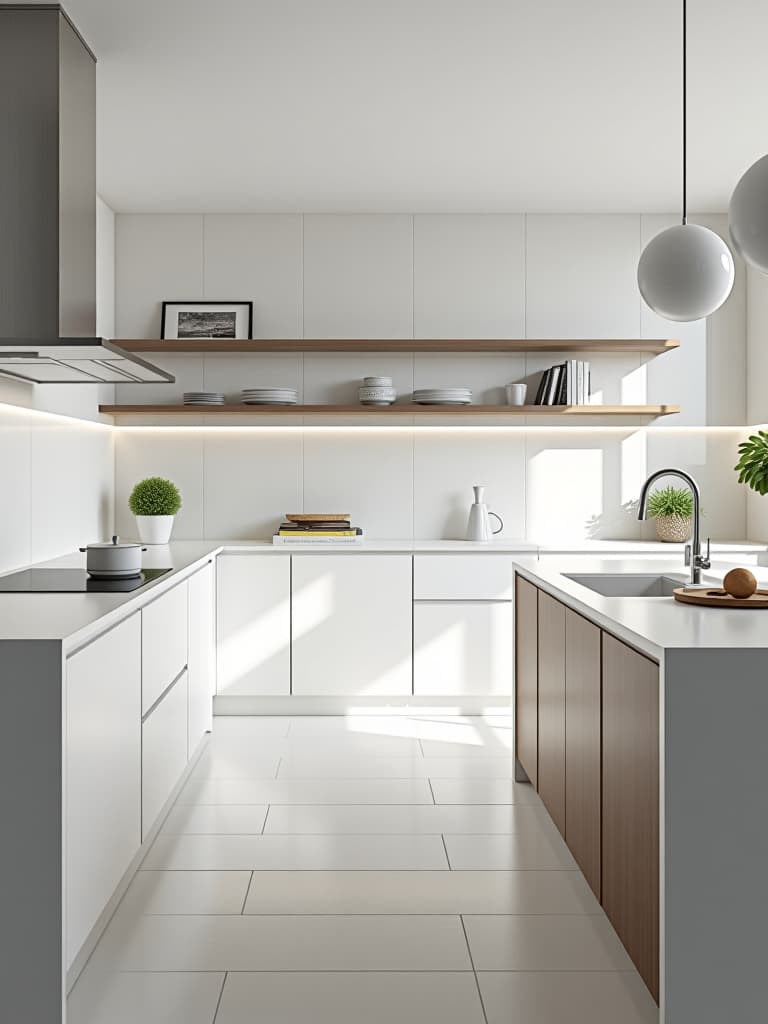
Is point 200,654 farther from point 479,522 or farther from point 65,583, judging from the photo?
point 479,522

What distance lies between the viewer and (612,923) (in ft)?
7.45

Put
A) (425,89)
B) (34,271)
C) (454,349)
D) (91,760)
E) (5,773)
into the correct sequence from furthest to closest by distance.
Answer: (454,349)
(425,89)
(34,271)
(91,760)
(5,773)

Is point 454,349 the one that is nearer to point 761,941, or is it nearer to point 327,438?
point 327,438

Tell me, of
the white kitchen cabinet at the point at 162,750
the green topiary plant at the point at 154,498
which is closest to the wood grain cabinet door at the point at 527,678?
the white kitchen cabinet at the point at 162,750

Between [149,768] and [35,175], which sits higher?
[35,175]

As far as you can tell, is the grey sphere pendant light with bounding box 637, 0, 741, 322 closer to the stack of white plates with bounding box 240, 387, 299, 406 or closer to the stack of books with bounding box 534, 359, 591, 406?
the stack of books with bounding box 534, 359, 591, 406

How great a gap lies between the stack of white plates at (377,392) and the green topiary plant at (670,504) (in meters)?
1.58

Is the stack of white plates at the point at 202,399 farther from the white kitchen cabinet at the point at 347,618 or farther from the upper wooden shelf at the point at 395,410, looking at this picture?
the white kitchen cabinet at the point at 347,618

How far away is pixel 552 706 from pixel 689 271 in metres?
1.39

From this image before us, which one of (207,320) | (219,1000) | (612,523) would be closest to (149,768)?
(219,1000)

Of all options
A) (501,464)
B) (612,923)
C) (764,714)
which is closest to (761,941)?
(764,714)

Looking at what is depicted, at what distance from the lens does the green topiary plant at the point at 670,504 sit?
511cm

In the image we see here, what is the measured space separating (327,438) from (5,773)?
11.7 feet

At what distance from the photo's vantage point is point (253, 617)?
15.6ft
